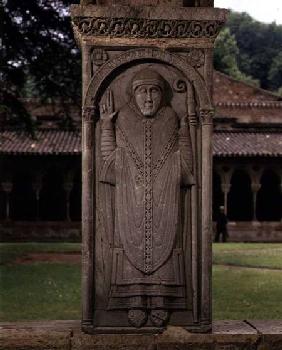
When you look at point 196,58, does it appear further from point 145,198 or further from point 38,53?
point 38,53

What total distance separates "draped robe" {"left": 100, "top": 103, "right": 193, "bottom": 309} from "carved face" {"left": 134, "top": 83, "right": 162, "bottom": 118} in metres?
0.06

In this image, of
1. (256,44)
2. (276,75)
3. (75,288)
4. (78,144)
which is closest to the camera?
(75,288)

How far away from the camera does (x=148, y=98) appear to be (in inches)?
205

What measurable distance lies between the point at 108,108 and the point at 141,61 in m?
0.44

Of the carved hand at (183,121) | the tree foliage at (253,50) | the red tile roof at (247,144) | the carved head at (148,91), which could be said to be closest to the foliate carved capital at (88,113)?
the carved head at (148,91)

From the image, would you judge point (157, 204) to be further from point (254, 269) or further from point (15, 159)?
point (15, 159)

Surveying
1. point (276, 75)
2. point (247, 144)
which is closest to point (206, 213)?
point (247, 144)

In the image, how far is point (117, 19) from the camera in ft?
17.1

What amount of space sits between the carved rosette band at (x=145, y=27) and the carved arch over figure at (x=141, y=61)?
14cm

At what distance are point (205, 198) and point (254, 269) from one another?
35.0ft

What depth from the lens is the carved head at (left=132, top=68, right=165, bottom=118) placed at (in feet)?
17.1

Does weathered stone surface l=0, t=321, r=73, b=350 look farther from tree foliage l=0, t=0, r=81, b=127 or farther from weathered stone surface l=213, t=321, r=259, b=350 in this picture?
tree foliage l=0, t=0, r=81, b=127

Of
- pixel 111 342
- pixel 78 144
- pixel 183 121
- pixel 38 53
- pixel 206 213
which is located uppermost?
pixel 38 53

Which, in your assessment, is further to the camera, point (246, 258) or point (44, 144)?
point (44, 144)
